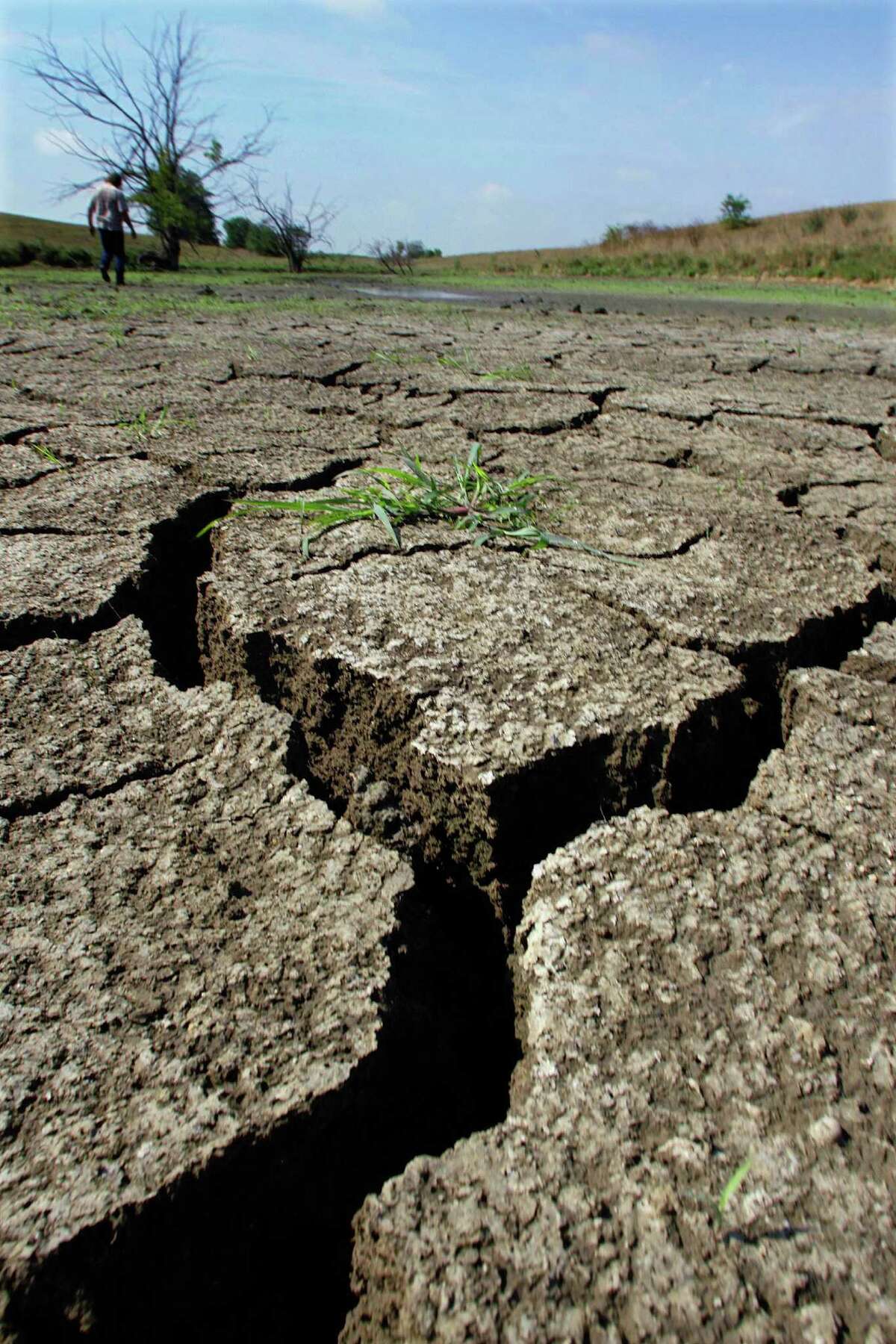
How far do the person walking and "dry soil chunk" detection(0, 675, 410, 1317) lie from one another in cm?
873

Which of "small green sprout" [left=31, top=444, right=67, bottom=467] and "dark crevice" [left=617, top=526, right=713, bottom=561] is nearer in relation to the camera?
"dark crevice" [left=617, top=526, right=713, bottom=561]

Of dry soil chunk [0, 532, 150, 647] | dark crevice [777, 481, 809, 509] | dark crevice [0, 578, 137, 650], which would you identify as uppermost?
dark crevice [777, 481, 809, 509]

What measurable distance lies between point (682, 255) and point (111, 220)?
9795mm

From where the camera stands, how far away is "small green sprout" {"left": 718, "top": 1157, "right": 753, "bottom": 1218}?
57cm

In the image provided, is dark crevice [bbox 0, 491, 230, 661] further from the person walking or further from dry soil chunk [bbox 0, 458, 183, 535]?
the person walking

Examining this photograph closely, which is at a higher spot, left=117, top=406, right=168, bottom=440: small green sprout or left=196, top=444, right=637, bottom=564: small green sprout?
left=117, top=406, right=168, bottom=440: small green sprout

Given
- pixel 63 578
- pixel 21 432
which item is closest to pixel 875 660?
pixel 63 578

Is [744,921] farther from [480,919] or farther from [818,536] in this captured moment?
[818,536]

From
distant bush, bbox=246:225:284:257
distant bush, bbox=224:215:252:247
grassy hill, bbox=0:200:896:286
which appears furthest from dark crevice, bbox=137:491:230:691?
distant bush, bbox=224:215:252:247

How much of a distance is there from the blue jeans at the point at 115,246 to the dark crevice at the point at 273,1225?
9.01 meters

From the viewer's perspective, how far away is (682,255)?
1420 centimetres

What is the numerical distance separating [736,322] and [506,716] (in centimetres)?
517

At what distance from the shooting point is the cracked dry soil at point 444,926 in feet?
1.86

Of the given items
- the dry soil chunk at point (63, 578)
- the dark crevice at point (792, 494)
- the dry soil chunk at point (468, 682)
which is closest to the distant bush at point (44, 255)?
the dry soil chunk at point (63, 578)
